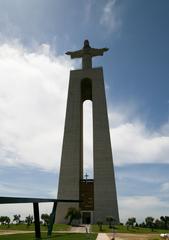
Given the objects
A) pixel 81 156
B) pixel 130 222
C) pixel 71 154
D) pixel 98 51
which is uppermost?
pixel 98 51

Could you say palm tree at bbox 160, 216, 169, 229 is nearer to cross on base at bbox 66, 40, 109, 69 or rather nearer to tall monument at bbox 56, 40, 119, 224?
tall monument at bbox 56, 40, 119, 224

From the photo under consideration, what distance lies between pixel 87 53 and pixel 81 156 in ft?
57.6

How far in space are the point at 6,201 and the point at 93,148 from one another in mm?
36574

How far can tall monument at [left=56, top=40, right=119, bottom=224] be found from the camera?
42781 mm

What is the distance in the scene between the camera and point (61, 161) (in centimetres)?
4669

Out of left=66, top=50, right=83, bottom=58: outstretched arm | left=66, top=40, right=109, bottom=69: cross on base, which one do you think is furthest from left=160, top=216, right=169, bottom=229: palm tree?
left=66, top=50, right=83, bottom=58: outstretched arm

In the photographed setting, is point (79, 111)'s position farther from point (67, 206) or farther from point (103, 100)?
point (67, 206)

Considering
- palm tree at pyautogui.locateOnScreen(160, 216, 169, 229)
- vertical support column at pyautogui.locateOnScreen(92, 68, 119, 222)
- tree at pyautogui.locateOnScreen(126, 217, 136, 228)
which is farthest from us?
palm tree at pyautogui.locateOnScreen(160, 216, 169, 229)

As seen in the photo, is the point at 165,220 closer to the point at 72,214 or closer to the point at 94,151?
the point at 94,151

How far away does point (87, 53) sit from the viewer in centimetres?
5266

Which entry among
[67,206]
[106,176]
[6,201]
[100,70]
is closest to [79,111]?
[100,70]

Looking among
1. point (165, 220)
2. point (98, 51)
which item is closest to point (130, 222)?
point (165, 220)

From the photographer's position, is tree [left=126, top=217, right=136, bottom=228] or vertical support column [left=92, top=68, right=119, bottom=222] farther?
vertical support column [left=92, top=68, right=119, bottom=222]

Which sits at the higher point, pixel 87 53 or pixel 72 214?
pixel 87 53
